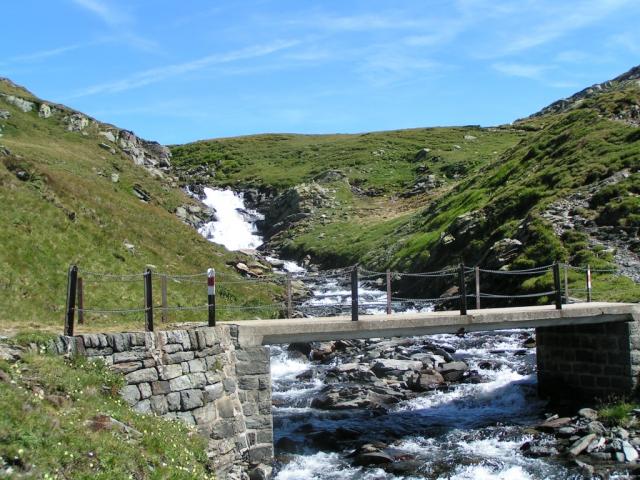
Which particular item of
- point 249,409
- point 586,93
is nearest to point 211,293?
point 249,409

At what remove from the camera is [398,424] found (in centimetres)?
1941

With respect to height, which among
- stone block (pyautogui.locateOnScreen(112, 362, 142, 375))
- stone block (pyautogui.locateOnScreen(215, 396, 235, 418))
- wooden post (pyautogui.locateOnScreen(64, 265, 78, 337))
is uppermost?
wooden post (pyautogui.locateOnScreen(64, 265, 78, 337))

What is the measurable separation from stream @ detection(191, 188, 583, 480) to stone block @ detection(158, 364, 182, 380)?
3.95 m

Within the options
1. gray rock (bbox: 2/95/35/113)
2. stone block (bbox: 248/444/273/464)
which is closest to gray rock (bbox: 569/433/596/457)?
stone block (bbox: 248/444/273/464)

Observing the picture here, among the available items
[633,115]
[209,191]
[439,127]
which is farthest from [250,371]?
[439,127]

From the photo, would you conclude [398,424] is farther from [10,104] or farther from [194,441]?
[10,104]

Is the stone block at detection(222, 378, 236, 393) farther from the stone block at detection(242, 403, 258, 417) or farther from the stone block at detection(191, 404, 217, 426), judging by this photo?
the stone block at detection(191, 404, 217, 426)

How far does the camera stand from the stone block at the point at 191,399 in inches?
512

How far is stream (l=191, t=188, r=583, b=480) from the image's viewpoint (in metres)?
15.6

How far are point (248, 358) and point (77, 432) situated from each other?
6239 mm

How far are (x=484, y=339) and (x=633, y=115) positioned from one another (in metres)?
29.7

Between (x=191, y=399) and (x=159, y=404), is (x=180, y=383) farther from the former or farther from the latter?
(x=159, y=404)

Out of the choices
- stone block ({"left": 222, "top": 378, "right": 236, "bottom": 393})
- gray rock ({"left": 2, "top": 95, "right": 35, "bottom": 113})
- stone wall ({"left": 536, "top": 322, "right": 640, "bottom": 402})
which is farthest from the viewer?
gray rock ({"left": 2, "top": 95, "right": 35, "bottom": 113})

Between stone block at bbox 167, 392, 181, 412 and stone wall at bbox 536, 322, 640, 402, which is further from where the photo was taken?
stone wall at bbox 536, 322, 640, 402
